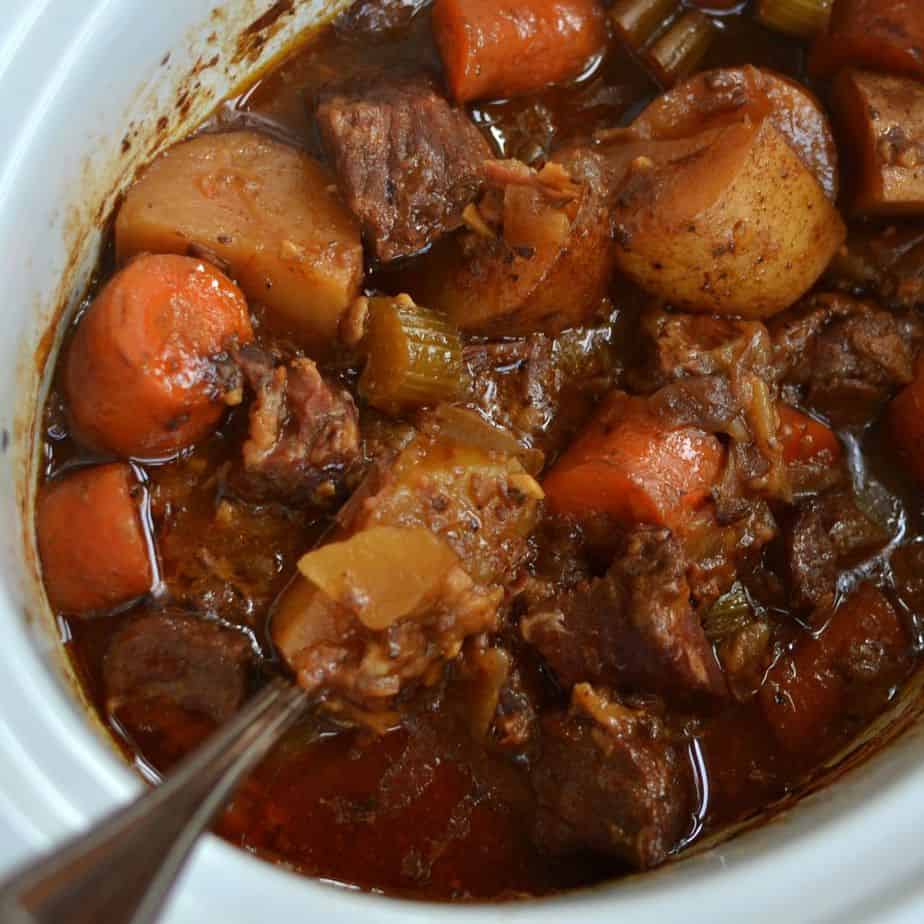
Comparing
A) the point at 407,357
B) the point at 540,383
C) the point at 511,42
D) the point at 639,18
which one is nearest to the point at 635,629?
the point at 540,383

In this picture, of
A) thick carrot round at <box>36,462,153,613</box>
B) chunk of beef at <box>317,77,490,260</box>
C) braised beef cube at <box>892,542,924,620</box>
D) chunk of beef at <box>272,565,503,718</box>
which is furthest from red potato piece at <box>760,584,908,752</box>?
thick carrot round at <box>36,462,153,613</box>

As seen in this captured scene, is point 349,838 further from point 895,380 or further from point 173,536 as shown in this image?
point 895,380

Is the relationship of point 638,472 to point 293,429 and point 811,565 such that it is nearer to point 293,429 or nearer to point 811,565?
point 811,565

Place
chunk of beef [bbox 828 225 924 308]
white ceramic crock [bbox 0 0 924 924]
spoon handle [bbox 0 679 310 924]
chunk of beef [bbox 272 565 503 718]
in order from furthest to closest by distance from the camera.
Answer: chunk of beef [bbox 828 225 924 308] → chunk of beef [bbox 272 565 503 718] → white ceramic crock [bbox 0 0 924 924] → spoon handle [bbox 0 679 310 924]

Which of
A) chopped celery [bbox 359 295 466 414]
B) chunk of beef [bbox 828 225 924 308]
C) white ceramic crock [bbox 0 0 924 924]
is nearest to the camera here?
white ceramic crock [bbox 0 0 924 924]

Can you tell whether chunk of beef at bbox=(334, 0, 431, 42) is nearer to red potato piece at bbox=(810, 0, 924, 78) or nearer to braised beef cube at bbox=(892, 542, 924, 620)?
red potato piece at bbox=(810, 0, 924, 78)

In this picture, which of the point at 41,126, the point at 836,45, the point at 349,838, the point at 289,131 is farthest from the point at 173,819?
the point at 836,45
